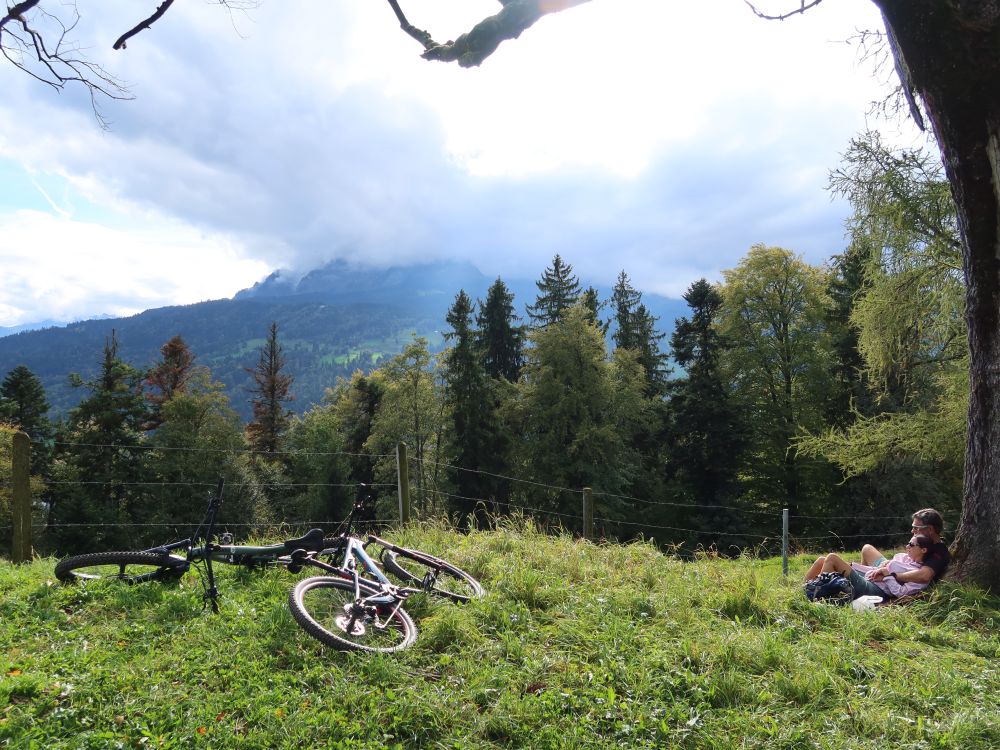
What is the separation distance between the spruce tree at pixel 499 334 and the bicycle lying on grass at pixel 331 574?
36.0 meters

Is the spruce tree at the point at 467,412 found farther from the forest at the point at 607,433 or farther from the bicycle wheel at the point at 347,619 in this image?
the bicycle wheel at the point at 347,619

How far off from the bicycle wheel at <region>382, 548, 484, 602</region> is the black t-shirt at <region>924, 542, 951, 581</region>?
435cm

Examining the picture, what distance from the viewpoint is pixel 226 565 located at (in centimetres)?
629

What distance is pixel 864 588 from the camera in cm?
573

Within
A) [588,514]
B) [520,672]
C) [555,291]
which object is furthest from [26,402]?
[520,672]

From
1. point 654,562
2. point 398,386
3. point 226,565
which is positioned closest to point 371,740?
point 226,565

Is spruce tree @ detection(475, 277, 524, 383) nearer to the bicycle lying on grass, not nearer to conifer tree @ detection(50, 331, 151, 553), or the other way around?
conifer tree @ detection(50, 331, 151, 553)

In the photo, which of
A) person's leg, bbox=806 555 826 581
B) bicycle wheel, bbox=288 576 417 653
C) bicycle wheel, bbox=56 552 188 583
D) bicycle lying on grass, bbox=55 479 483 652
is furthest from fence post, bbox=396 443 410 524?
person's leg, bbox=806 555 826 581

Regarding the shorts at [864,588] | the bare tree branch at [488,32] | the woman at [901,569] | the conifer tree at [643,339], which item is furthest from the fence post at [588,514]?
the conifer tree at [643,339]

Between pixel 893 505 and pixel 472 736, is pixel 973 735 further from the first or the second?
pixel 893 505

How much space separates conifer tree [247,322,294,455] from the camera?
49.6m

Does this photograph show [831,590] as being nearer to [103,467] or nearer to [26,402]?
[103,467]

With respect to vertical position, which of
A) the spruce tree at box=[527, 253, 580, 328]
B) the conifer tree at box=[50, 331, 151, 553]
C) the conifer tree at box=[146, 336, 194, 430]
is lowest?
the conifer tree at box=[50, 331, 151, 553]

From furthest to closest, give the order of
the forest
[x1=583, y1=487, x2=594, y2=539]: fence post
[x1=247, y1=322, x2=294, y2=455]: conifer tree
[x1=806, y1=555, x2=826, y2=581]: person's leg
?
[x1=247, y1=322, x2=294, y2=455]: conifer tree
the forest
[x1=583, y1=487, x2=594, y2=539]: fence post
[x1=806, y1=555, x2=826, y2=581]: person's leg
